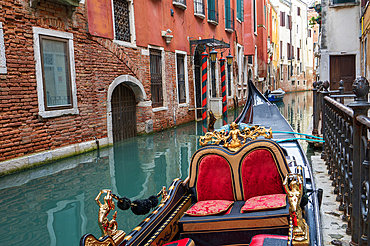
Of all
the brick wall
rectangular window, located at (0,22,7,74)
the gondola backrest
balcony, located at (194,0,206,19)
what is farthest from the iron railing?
the gondola backrest

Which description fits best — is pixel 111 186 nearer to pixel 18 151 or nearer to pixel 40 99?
pixel 18 151

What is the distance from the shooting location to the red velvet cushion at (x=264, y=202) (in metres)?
2.05

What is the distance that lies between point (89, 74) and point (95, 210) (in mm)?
3770

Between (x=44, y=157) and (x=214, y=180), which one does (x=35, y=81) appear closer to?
(x=44, y=157)

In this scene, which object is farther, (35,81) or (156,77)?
(156,77)

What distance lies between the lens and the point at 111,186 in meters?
4.40

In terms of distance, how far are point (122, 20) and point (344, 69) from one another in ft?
25.9

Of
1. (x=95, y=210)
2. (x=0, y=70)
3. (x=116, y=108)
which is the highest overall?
(x=0, y=70)

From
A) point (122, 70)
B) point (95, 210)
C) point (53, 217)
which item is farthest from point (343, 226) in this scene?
point (122, 70)

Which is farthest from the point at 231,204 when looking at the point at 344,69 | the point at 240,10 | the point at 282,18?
the point at 282,18

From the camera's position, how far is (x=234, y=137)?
8.02 ft

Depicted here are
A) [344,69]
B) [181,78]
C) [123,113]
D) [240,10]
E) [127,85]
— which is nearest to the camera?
[123,113]

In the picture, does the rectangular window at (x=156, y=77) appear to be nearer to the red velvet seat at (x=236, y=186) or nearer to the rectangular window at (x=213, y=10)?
the rectangular window at (x=213, y=10)

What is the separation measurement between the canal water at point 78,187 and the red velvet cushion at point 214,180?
3.34 feet
